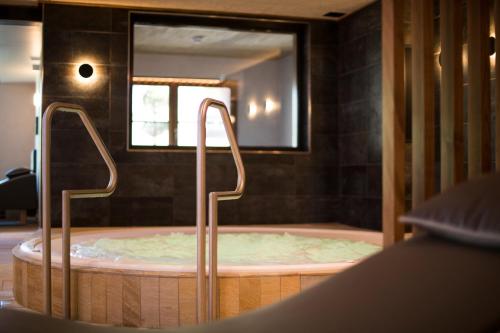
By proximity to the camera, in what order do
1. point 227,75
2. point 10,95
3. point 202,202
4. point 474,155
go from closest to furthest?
point 474,155
point 202,202
point 227,75
point 10,95

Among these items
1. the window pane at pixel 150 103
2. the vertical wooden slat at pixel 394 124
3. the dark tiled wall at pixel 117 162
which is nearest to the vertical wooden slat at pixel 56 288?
the vertical wooden slat at pixel 394 124

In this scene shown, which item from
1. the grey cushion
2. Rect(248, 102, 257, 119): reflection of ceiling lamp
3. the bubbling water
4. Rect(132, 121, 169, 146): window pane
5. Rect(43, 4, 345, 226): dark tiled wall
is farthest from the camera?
Rect(248, 102, 257, 119): reflection of ceiling lamp

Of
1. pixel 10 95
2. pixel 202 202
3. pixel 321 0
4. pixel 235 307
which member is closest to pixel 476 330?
pixel 202 202

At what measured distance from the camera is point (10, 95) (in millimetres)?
12336

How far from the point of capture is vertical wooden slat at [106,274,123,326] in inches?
109

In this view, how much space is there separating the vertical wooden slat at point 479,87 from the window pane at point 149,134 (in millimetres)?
5650

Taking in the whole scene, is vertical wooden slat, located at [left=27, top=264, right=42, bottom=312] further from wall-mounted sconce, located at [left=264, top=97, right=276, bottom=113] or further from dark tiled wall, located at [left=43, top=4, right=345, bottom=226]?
wall-mounted sconce, located at [left=264, top=97, right=276, bottom=113]

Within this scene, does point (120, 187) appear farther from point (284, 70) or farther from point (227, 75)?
point (284, 70)

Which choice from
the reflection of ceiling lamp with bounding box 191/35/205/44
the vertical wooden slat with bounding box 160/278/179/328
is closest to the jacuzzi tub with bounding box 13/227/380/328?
the vertical wooden slat with bounding box 160/278/179/328

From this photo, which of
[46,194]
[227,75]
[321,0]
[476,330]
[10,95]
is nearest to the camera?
[476,330]

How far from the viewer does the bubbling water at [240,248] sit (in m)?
3.95

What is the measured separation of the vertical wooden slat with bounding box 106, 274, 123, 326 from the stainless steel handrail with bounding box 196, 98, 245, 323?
0.44 m

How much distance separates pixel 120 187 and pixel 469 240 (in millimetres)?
5985

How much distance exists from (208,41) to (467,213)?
638 cm
